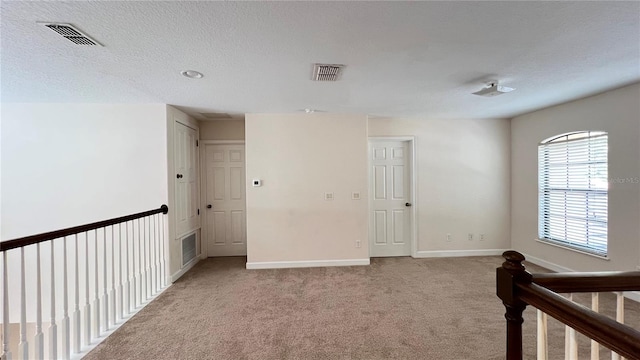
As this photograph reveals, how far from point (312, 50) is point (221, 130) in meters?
2.93

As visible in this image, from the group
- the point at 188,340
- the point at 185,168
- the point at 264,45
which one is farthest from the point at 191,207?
the point at 264,45

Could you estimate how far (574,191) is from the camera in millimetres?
3270

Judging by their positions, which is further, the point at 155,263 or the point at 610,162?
the point at 155,263

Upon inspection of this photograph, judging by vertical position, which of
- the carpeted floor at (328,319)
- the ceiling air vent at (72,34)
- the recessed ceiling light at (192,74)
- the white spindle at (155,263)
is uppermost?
the recessed ceiling light at (192,74)

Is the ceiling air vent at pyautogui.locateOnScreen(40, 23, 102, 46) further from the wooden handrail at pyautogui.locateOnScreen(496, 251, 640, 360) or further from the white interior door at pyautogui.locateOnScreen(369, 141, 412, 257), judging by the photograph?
the white interior door at pyautogui.locateOnScreen(369, 141, 412, 257)

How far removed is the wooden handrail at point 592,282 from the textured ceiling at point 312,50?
55.5 inches

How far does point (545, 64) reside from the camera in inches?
82.0

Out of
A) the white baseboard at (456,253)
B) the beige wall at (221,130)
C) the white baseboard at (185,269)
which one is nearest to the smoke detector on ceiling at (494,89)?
the white baseboard at (456,253)

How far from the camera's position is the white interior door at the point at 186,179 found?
3455 millimetres

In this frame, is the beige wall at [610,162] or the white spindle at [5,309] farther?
the beige wall at [610,162]

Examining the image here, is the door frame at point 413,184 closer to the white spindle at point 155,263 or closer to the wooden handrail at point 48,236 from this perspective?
the white spindle at point 155,263

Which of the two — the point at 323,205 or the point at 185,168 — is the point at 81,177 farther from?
the point at 323,205

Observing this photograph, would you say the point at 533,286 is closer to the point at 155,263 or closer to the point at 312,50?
the point at 312,50

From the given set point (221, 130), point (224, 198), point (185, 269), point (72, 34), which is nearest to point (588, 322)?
point (72, 34)
